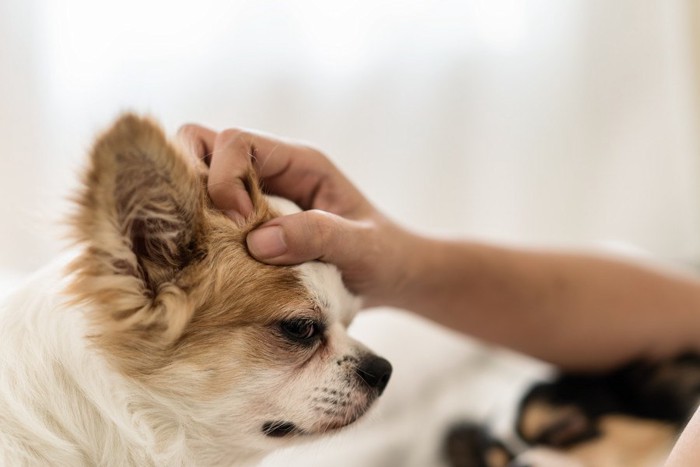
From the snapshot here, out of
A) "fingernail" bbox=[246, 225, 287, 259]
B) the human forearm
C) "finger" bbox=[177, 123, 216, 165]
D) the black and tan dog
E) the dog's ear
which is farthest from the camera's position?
the black and tan dog

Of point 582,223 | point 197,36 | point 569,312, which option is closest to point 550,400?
point 569,312

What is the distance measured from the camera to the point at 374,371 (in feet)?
3.33

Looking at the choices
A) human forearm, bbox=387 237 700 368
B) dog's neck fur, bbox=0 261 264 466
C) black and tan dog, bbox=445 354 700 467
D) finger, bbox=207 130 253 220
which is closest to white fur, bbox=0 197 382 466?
dog's neck fur, bbox=0 261 264 466

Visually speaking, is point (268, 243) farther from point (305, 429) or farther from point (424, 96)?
point (424, 96)

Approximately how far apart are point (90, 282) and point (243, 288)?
17cm

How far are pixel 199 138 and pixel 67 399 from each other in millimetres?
390

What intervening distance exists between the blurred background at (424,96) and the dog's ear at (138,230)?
1.99 feet

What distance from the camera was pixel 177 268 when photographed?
92 cm

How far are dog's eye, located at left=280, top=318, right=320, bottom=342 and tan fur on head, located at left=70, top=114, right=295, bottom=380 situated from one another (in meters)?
0.05

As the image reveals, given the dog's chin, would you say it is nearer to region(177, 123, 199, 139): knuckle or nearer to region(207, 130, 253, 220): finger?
region(207, 130, 253, 220): finger

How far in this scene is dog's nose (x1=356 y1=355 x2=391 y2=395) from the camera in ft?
3.31

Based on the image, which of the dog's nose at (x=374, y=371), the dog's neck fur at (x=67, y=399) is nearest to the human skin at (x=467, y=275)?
the dog's nose at (x=374, y=371)

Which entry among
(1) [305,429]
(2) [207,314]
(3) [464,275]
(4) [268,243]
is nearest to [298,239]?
(4) [268,243]

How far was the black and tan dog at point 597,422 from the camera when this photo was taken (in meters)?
1.69
